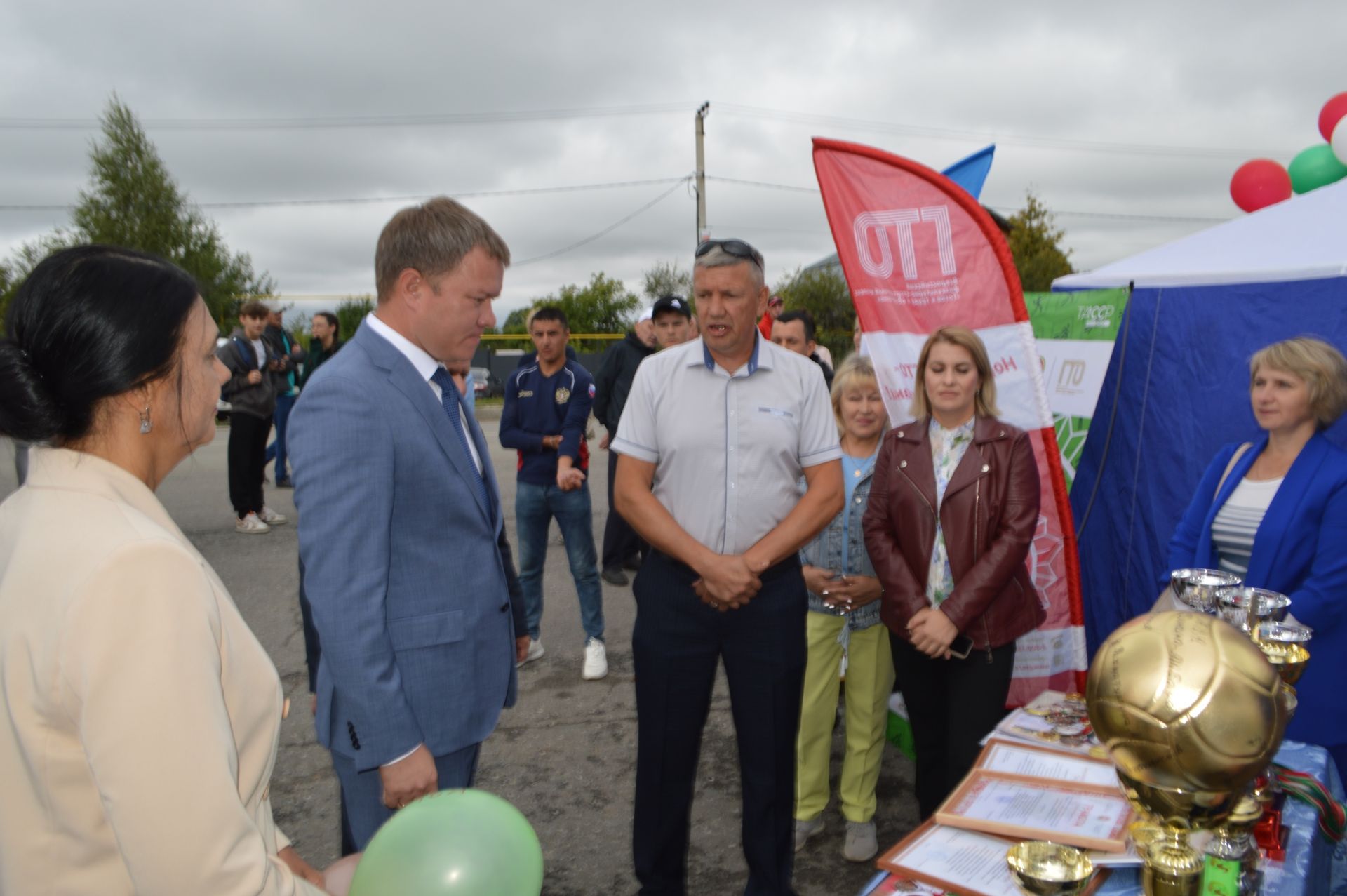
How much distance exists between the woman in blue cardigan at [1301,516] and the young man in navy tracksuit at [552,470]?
2.94 meters

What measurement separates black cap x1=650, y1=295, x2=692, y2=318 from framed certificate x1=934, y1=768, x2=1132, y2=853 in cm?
344

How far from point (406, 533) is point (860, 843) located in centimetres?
218

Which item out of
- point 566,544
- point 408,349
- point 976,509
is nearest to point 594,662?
point 566,544

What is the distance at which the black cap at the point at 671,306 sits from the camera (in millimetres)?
4867

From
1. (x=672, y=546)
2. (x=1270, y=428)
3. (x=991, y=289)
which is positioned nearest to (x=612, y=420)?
(x=991, y=289)

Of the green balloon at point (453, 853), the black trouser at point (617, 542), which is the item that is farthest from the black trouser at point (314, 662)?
the black trouser at point (617, 542)

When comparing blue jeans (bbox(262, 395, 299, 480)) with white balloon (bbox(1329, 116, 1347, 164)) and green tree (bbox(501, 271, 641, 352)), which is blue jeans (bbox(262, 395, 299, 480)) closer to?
white balloon (bbox(1329, 116, 1347, 164))

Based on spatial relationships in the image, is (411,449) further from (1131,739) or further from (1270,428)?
(1270,428)

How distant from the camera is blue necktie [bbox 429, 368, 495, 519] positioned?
200 centimetres

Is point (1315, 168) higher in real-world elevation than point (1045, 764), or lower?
higher

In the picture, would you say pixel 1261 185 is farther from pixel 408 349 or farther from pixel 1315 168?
pixel 408 349

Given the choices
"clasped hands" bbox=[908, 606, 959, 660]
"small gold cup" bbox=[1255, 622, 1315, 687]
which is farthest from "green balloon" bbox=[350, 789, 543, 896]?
"clasped hands" bbox=[908, 606, 959, 660]

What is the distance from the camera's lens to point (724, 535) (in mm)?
2588

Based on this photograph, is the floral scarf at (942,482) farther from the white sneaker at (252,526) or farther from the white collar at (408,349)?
the white sneaker at (252,526)
